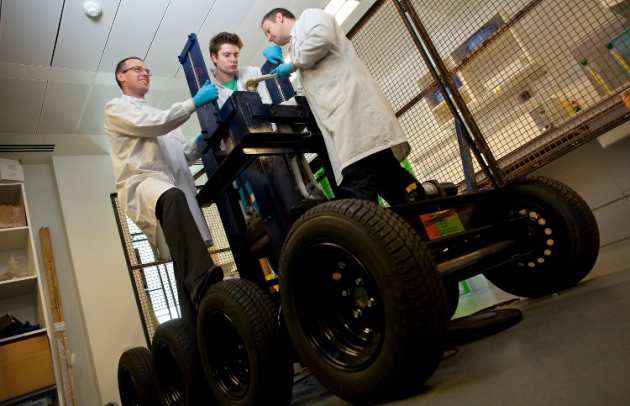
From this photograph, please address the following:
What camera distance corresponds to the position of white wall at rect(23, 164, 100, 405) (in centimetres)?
414

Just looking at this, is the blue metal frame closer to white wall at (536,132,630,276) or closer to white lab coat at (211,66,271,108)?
white lab coat at (211,66,271,108)

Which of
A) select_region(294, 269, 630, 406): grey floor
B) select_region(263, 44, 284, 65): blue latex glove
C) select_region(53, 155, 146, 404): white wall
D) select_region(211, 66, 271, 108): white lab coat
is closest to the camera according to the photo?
select_region(294, 269, 630, 406): grey floor

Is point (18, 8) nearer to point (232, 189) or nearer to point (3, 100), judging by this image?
point (3, 100)

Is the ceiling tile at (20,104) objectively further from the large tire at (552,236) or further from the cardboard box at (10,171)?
the large tire at (552,236)

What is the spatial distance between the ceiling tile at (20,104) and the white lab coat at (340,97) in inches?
139

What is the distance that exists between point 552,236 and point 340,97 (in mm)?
1087

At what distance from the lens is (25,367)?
3.22m

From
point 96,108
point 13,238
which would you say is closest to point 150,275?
point 13,238

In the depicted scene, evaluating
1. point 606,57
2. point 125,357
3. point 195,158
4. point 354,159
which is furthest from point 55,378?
point 606,57

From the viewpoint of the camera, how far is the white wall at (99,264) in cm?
429

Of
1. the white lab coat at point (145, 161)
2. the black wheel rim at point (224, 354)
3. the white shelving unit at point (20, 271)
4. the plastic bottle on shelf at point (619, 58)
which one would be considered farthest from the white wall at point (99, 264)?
the plastic bottle on shelf at point (619, 58)

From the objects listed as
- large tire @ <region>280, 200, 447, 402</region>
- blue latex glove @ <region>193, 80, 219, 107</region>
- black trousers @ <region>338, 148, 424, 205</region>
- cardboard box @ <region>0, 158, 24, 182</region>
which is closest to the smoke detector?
cardboard box @ <region>0, 158, 24, 182</region>

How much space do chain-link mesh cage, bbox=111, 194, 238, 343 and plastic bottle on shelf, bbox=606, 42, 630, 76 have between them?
3847 mm

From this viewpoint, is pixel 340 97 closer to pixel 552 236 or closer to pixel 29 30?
pixel 552 236
